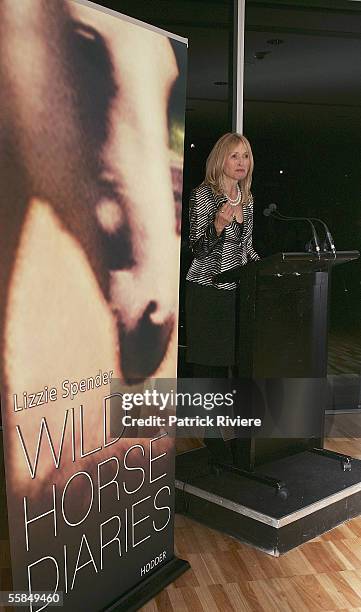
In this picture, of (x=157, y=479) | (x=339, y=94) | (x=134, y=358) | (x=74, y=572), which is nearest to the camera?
(x=74, y=572)

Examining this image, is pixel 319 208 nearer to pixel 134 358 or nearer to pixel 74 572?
pixel 134 358

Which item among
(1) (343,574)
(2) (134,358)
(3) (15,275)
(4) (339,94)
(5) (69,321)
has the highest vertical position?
(4) (339,94)

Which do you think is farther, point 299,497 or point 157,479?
point 299,497

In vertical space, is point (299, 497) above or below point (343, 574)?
above

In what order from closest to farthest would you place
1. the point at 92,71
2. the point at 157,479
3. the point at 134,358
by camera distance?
the point at 92,71 < the point at 134,358 < the point at 157,479

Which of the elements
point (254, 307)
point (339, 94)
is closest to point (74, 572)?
point (254, 307)

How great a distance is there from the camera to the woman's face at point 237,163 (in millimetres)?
2873

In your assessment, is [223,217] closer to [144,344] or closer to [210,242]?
[210,242]

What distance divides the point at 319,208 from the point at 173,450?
2210 mm

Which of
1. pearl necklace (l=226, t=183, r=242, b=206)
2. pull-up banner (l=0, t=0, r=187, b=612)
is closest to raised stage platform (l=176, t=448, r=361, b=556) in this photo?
pull-up banner (l=0, t=0, r=187, b=612)

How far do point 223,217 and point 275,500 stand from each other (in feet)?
3.93

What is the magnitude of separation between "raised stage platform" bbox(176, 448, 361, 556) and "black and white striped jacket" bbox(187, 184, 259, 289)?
86 centimetres

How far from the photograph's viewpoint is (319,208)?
4.07 meters

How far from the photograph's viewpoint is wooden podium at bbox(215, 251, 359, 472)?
9.09 feet
